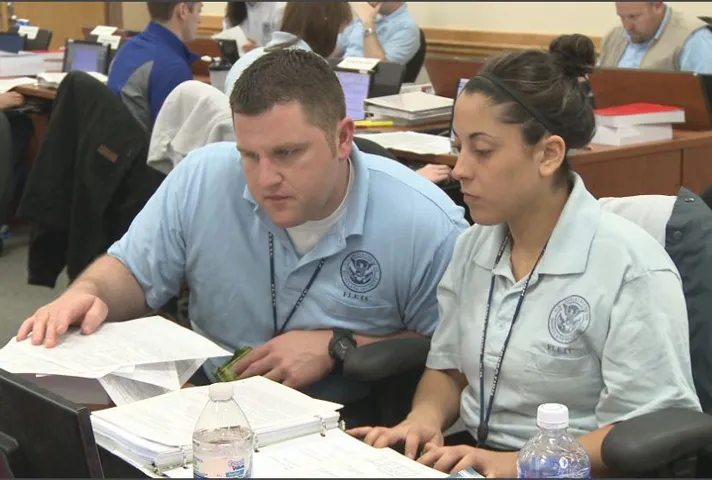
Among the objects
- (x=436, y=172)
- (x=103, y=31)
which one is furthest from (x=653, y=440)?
(x=103, y=31)

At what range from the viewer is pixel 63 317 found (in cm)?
166

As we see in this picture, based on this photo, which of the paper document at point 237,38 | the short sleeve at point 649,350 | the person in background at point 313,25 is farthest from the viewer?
the paper document at point 237,38

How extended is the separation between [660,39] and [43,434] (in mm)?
3812

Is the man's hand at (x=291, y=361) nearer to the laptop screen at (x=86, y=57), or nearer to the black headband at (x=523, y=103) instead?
the black headband at (x=523, y=103)

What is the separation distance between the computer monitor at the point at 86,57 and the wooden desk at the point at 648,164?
2803 mm

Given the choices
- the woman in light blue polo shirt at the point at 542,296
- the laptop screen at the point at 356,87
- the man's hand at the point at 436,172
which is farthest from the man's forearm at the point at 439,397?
the laptop screen at the point at 356,87

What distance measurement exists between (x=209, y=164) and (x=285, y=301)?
1.05ft

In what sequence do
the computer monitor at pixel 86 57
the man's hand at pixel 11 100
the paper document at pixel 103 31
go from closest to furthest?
the man's hand at pixel 11 100, the computer monitor at pixel 86 57, the paper document at pixel 103 31

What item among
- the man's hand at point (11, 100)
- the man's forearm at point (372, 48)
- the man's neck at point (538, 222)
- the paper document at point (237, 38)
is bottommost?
the man's hand at point (11, 100)

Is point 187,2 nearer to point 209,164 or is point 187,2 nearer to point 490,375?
point 209,164

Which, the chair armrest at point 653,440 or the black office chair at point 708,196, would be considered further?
the black office chair at point 708,196

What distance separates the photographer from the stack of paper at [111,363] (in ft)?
4.95

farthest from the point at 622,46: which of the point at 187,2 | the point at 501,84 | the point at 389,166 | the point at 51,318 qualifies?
the point at 51,318

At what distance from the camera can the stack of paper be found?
151cm
